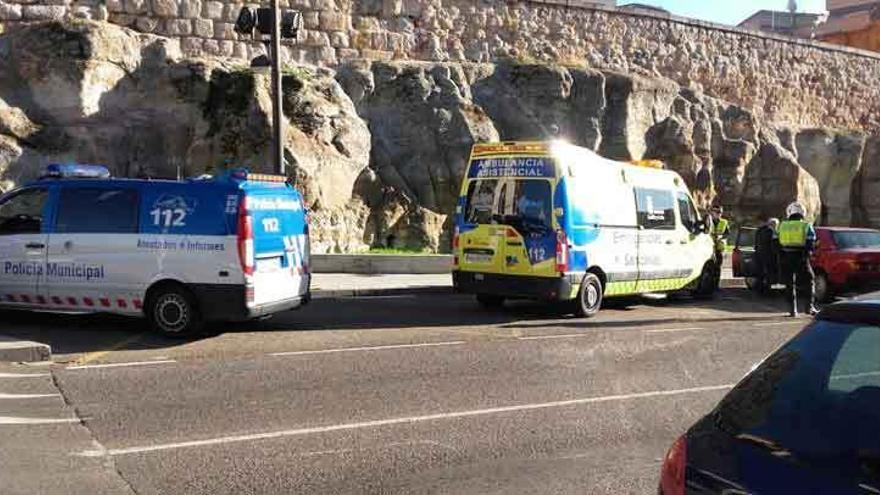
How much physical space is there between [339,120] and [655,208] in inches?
378

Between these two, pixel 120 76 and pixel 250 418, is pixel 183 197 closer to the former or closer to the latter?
pixel 250 418

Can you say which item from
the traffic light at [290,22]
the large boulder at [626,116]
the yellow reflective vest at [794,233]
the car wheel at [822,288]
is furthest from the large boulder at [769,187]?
the traffic light at [290,22]

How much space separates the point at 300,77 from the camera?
2092 cm

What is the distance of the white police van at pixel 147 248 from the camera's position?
31.6ft

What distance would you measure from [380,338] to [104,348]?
121 inches

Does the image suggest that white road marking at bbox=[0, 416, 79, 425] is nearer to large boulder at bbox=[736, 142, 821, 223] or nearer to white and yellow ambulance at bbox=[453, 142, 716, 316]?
white and yellow ambulance at bbox=[453, 142, 716, 316]

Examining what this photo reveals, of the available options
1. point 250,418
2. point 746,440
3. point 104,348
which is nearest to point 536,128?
point 104,348

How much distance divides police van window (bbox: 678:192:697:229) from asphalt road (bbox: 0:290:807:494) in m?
3.55

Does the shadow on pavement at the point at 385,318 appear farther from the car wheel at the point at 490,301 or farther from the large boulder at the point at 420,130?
the large boulder at the point at 420,130

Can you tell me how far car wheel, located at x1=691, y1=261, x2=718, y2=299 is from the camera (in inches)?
623

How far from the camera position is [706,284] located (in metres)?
16.0

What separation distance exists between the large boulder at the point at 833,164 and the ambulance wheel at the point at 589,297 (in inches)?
878

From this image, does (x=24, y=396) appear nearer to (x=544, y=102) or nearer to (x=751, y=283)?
(x=751, y=283)

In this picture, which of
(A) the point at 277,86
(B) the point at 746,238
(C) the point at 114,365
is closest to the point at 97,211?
(C) the point at 114,365
